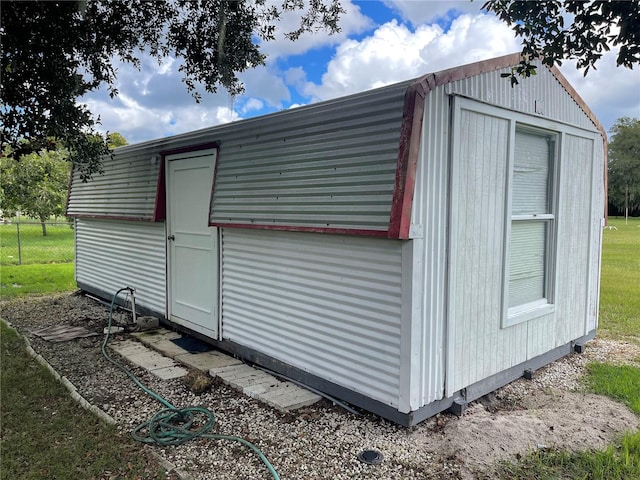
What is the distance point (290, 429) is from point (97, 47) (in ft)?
12.0

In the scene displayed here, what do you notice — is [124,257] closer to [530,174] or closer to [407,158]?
[407,158]

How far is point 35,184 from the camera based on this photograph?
11.9 m

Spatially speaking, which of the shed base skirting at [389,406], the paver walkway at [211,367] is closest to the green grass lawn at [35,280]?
the paver walkway at [211,367]

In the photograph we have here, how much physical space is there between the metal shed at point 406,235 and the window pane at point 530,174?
0.06 ft

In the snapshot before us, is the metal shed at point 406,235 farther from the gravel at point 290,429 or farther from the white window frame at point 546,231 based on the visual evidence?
the gravel at point 290,429

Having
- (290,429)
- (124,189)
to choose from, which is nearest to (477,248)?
(290,429)

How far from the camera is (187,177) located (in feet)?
16.5

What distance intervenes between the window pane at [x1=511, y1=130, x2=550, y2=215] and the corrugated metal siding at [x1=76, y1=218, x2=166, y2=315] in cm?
403

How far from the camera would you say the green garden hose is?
276cm

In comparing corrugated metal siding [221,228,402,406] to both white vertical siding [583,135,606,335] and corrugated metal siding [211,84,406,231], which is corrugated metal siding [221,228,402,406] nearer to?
corrugated metal siding [211,84,406,231]

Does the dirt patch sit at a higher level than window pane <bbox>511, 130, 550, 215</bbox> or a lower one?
lower

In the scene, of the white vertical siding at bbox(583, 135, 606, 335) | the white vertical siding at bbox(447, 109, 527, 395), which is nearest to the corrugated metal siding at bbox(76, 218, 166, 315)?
the white vertical siding at bbox(447, 109, 527, 395)

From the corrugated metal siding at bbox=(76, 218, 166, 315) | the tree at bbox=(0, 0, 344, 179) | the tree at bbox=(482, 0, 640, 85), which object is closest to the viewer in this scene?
the tree at bbox=(482, 0, 640, 85)

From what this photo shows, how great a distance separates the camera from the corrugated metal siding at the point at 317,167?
9.16ft
